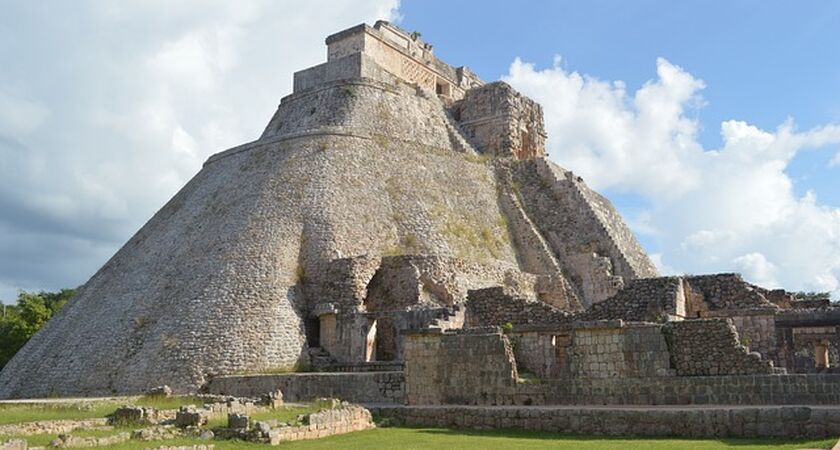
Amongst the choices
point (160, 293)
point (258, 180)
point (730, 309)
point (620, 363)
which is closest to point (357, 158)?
point (258, 180)

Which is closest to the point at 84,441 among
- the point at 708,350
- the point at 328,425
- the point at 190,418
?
the point at 190,418

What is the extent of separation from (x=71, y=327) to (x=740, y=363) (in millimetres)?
23424

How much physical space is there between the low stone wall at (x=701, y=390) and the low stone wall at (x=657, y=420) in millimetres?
947

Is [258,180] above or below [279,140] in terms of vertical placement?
below

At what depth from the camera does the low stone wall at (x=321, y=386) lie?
65.1 feet

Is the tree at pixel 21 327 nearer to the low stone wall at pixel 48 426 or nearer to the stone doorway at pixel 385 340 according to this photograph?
the stone doorway at pixel 385 340

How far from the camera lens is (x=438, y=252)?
30.6 m

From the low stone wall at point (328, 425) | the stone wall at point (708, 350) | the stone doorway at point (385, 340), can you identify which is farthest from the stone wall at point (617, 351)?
the stone doorway at point (385, 340)

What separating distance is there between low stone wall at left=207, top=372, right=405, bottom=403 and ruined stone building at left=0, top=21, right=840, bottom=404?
0.74 feet

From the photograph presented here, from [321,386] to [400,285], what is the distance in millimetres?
7586

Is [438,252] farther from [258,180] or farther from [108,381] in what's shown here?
[108,381]

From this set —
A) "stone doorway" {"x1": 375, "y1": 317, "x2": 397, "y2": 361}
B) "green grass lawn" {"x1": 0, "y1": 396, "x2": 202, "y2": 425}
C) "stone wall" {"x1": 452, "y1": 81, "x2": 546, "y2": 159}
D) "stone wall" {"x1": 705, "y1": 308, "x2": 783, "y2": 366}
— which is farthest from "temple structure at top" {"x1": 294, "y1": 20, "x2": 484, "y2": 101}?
"stone wall" {"x1": 705, "y1": 308, "x2": 783, "y2": 366}

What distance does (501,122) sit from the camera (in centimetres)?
4200

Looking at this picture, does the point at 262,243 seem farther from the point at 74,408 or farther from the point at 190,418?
the point at 190,418
